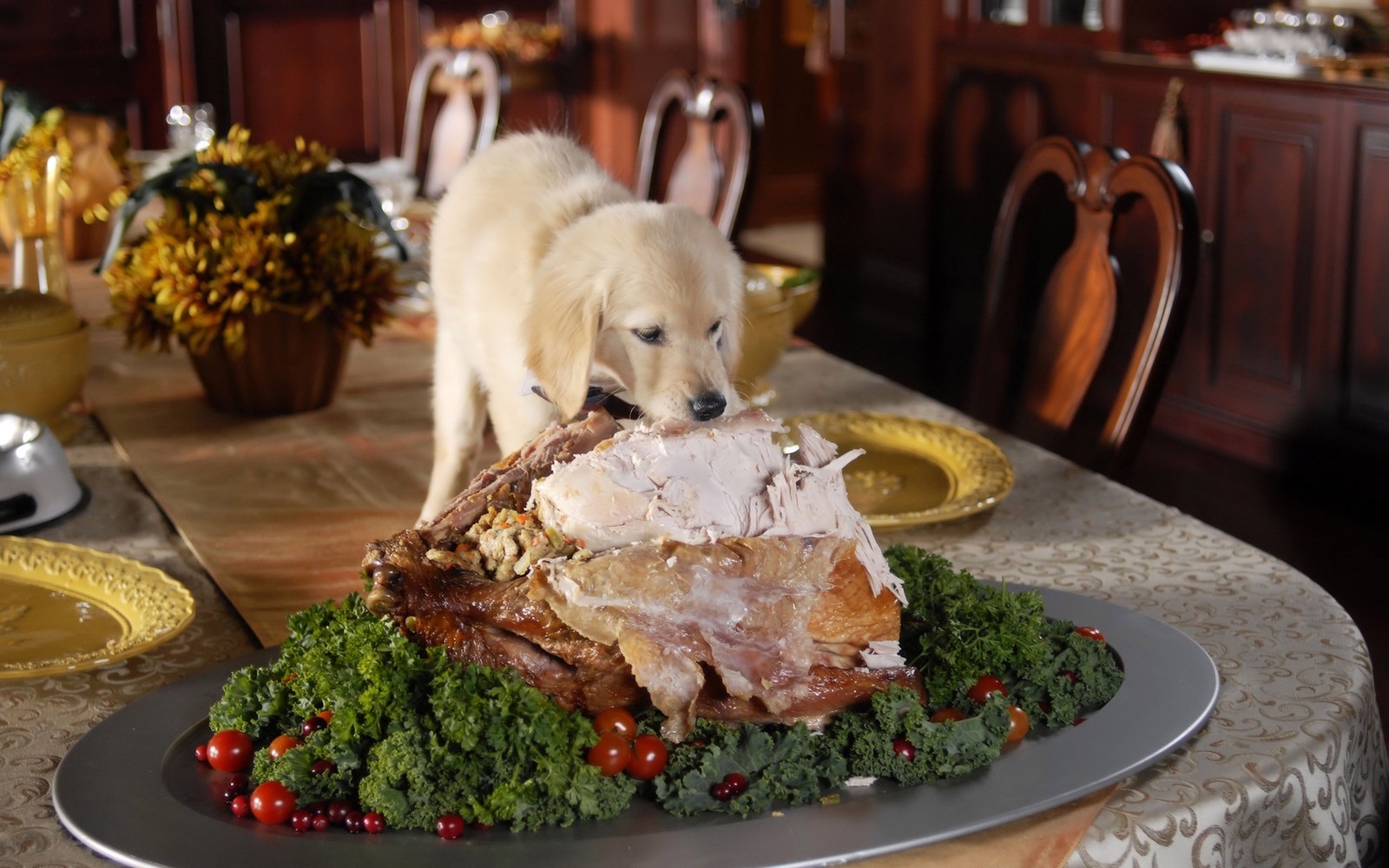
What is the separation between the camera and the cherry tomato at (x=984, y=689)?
101 centimetres

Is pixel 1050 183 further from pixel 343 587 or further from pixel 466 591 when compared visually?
pixel 466 591

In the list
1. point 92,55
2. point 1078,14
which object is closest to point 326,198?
point 1078,14

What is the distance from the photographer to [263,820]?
0.90 m

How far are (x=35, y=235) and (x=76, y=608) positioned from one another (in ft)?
2.97

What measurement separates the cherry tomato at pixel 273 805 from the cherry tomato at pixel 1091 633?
566mm

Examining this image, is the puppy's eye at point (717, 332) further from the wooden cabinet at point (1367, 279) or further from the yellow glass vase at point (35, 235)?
the wooden cabinet at point (1367, 279)

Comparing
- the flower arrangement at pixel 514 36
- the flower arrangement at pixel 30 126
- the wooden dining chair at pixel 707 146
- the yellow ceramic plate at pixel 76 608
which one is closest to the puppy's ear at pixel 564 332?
the yellow ceramic plate at pixel 76 608

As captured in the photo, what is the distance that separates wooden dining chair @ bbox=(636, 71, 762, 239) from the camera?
2.78 meters

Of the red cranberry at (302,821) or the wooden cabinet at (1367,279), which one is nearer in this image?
the red cranberry at (302,821)

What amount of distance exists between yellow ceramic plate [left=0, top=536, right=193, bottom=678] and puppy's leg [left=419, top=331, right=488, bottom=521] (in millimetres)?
343

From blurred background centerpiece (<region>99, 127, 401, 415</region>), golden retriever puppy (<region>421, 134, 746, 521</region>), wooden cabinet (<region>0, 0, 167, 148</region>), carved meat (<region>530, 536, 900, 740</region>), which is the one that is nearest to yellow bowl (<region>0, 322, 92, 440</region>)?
blurred background centerpiece (<region>99, 127, 401, 415</region>)

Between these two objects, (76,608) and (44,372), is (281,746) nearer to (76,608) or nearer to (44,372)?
(76,608)

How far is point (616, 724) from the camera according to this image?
0.96 meters

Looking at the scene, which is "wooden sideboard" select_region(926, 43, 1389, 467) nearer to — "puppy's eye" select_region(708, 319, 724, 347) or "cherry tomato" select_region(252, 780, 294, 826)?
"puppy's eye" select_region(708, 319, 724, 347)
